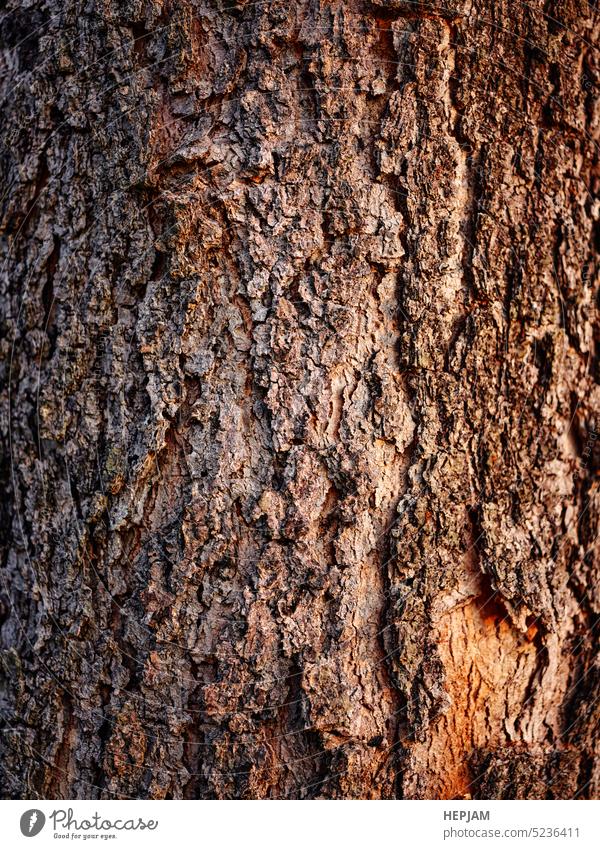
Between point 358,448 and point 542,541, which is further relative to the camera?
point 542,541

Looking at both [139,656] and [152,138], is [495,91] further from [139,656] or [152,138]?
[139,656]

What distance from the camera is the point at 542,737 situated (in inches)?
54.7

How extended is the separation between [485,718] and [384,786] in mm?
252
